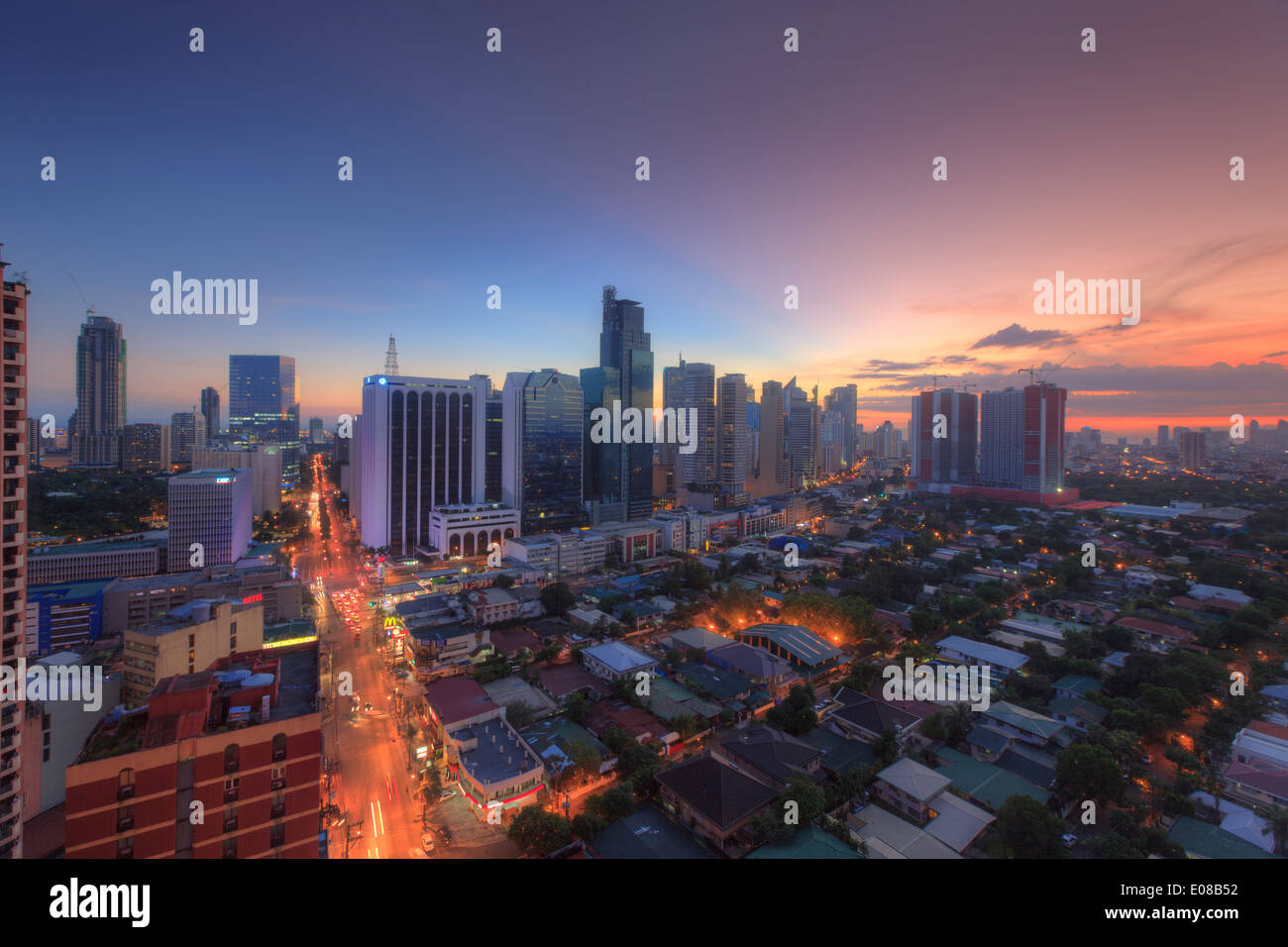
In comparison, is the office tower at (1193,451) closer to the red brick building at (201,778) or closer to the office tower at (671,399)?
the office tower at (671,399)

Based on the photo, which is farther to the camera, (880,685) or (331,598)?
(331,598)

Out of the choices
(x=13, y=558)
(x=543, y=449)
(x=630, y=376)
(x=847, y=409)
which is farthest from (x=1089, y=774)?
(x=847, y=409)

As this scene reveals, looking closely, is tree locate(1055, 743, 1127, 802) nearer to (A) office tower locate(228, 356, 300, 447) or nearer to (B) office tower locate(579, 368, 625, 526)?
(B) office tower locate(579, 368, 625, 526)

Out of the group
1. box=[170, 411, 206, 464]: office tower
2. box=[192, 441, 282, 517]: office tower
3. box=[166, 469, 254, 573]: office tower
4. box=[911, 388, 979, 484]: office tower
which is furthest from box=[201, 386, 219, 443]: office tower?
box=[911, 388, 979, 484]: office tower

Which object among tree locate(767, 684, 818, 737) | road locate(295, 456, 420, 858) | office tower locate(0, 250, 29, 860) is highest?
office tower locate(0, 250, 29, 860)

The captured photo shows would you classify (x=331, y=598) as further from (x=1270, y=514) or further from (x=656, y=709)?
(x=1270, y=514)
